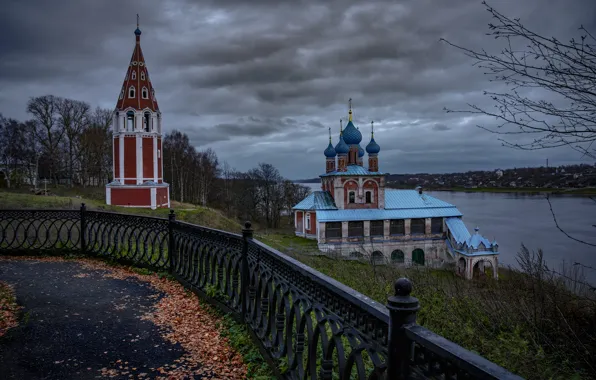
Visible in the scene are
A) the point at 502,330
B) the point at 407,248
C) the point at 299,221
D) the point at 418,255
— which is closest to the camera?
the point at 502,330

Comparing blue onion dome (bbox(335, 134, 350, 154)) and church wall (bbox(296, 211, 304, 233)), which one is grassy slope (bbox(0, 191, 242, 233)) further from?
blue onion dome (bbox(335, 134, 350, 154))

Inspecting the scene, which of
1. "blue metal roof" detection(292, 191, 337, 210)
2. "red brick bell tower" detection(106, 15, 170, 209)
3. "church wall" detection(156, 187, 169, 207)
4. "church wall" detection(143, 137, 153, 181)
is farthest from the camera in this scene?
"blue metal roof" detection(292, 191, 337, 210)

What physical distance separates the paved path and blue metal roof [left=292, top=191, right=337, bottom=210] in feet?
79.4

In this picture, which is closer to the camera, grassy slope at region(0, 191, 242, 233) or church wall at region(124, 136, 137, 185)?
grassy slope at region(0, 191, 242, 233)

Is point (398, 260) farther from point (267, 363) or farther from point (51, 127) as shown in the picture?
point (51, 127)

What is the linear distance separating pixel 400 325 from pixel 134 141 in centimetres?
2985

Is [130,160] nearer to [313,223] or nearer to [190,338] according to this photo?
[313,223]

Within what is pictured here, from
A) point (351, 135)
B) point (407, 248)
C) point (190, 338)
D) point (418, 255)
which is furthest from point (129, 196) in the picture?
point (190, 338)

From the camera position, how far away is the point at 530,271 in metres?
6.41

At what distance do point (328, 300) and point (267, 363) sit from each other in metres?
1.50

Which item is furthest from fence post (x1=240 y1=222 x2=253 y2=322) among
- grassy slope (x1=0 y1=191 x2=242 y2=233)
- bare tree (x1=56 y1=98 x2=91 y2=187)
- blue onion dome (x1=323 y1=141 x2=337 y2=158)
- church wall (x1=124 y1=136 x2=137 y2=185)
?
bare tree (x1=56 y1=98 x2=91 y2=187)

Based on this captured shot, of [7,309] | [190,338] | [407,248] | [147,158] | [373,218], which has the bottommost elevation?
[407,248]

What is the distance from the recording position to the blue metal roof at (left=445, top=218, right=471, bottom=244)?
1178 inches

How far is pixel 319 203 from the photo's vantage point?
30.7 meters
